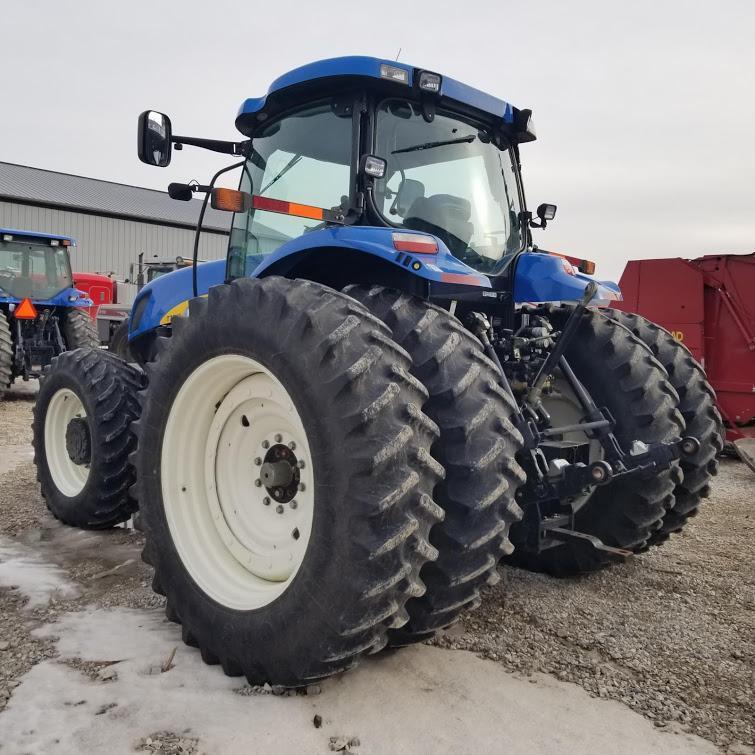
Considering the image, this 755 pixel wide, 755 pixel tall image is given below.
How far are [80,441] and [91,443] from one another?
98mm

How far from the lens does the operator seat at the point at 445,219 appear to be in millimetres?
3213

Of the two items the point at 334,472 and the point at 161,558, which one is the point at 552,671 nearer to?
the point at 334,472

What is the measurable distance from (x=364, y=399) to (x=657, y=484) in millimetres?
1816

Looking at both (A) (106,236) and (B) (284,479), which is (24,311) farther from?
(A) (106,236)

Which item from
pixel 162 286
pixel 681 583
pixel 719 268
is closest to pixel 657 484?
pixel 681 583

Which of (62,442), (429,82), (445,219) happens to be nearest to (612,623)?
(445,219)

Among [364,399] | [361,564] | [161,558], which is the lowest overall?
[161,558]

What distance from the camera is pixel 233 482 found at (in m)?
2.92

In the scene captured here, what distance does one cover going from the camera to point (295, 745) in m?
2.10

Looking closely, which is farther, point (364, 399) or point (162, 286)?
point (162, 286)

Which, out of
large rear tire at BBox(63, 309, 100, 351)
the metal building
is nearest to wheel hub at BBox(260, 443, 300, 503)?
large rear tire at BBox(63, 309, 100, 351)

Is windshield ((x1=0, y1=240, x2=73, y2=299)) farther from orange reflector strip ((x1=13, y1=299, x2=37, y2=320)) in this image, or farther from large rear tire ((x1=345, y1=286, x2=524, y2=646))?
large rear tire ((x1=345, y1=286, x2=524, y2=646))

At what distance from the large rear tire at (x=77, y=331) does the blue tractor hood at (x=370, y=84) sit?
8597 mm

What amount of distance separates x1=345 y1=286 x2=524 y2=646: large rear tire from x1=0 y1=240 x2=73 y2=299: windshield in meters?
10.6
